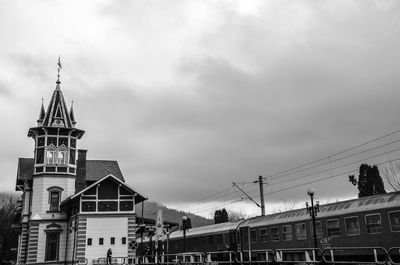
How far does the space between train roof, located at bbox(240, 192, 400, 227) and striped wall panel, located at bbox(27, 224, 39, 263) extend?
20401mm

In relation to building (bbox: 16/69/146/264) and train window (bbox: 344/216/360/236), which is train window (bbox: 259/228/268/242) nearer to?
train window (bbox: 344/216/360/236)

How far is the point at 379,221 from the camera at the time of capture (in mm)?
20844

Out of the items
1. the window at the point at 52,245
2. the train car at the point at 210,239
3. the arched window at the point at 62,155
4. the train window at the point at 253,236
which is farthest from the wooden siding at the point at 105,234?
the train window at the point at 253,236

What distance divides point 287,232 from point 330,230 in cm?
365

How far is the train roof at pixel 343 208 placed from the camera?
68.5 feet

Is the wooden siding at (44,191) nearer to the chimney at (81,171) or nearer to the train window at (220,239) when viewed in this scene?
the chimney at (81,171)

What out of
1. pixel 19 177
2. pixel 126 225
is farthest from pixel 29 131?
pixel 126 225

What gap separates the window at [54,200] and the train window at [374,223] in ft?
97.2

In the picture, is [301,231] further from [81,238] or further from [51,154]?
[51,154]

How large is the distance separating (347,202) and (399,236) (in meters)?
4.17

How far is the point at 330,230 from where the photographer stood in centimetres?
2370

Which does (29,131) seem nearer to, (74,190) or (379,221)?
(74,190)

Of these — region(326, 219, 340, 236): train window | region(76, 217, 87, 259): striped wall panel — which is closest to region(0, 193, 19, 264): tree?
region(76, 217, 87, 259): striped wall panel

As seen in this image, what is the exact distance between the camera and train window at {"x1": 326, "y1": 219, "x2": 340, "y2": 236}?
23.3 m
